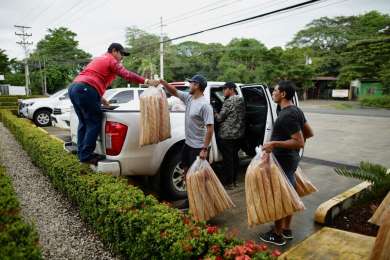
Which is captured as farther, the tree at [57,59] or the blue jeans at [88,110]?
the tree at [57,59]

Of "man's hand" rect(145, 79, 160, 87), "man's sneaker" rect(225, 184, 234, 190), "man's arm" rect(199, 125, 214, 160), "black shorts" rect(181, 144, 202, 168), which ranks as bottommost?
"man's sneaker" rect(225, 184, 234, 190)

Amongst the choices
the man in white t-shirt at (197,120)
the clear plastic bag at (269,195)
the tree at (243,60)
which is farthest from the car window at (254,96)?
the tree at (243,60)

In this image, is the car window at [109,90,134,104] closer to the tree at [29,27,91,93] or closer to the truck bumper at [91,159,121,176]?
the truck bumper at [91,159,121,176]

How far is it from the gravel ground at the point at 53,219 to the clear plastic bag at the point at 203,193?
42.7 inches

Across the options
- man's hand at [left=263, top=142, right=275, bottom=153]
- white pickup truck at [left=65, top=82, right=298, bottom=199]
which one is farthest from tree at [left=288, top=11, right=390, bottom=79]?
man's hand at [left=263, top=142, right=275, bottom=153]

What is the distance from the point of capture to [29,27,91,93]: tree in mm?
49750

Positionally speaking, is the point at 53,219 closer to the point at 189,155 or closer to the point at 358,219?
the point at 189,155

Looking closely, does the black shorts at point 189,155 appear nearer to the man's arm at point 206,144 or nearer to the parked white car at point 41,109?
the man's arm at point 206,144

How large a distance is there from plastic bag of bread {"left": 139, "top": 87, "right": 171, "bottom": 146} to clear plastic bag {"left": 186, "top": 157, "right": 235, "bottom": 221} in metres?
0.61

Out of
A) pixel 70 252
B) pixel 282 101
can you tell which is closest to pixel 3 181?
pixel 70 252

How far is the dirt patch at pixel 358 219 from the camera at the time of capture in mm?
3885

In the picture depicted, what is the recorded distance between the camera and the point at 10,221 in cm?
271

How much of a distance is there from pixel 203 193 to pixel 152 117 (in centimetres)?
111

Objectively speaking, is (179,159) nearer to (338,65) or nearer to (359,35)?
(338,65)
